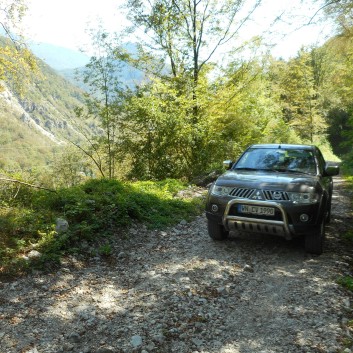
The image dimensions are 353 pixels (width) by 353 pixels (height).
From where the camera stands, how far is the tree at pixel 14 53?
8.07 m

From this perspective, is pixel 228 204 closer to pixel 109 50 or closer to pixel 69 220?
pixel 69 220

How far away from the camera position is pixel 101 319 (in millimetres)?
3516

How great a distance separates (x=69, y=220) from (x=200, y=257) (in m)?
2.34

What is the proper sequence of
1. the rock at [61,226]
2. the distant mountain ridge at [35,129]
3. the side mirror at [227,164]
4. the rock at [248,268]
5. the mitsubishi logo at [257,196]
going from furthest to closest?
the distant mountain ridge at [35,129] < the side mirror at [227,164] < the rock at [61,226] < the mitsubishi logo at [257,196] < the rock at [248,268]

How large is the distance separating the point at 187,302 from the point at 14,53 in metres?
7.71

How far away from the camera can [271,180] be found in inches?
203

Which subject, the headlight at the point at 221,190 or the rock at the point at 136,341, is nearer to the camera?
the rock at the point at 136,341

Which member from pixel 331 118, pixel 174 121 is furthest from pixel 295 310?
pixel 331 118

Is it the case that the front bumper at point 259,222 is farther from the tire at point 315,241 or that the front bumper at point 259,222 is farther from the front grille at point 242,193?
the tire at point 315,241

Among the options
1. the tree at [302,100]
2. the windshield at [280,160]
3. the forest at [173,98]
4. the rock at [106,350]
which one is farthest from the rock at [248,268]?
the tree at [302,100]

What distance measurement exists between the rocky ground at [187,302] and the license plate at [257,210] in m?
0.77

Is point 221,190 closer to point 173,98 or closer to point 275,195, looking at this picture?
point 275,195

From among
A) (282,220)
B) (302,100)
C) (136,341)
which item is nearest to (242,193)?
(282,220)

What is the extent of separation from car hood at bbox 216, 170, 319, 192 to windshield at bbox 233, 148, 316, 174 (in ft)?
0.87
